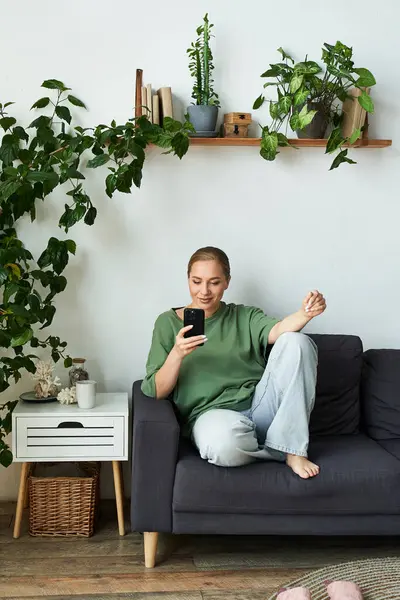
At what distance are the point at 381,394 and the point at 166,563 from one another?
42.3 inches

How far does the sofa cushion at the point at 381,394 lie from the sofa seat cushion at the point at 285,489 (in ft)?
1.31

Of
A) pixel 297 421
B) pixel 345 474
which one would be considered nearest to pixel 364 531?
pixel 345 474

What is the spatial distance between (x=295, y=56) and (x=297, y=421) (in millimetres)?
1538

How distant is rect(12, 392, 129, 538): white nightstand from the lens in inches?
118

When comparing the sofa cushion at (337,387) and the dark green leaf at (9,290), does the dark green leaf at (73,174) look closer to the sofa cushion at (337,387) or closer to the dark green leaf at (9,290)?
the dark green leaf at (9,290)

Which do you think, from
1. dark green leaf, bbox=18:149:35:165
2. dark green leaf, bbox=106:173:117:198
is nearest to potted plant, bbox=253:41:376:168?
dark green leaf, bbox=106:173:117:198

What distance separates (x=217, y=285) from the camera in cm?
301

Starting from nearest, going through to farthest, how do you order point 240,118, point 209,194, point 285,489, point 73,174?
point 285,489 → point 73,174 → point 240,118 → point 209,194

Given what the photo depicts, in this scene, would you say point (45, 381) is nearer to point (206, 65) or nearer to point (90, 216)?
point (90, 216)

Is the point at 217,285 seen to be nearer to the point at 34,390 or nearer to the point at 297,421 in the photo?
the point at 297,421

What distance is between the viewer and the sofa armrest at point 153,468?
8.93 ft

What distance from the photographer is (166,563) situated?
286 cm

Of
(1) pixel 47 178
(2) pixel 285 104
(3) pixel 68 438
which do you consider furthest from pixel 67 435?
(2) pixel 285 104

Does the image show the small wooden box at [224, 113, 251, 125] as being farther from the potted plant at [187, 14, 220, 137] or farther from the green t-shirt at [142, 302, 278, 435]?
the green t-shirt at [142, 302, 278, 435]
